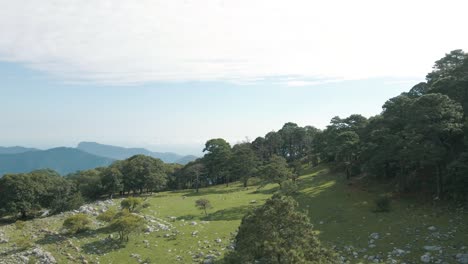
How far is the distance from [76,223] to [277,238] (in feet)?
94.7

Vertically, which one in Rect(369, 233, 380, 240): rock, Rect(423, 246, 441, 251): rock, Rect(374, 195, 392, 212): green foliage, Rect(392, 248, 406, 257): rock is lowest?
Rect(392, 248, 406, 257): rock

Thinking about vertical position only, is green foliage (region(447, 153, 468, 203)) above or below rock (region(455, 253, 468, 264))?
above

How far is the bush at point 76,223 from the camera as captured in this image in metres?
37.8

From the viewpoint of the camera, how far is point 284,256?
54.2 feet

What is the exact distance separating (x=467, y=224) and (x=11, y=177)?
67.7 m

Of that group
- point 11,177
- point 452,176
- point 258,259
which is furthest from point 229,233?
point 11,177

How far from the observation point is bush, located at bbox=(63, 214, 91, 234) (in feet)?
124

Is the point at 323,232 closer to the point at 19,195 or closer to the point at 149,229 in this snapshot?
the point at 149,229

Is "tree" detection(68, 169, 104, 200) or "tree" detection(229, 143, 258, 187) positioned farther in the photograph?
"tree" detection(68, 169, 104, 200)

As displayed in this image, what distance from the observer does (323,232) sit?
30.8 metres

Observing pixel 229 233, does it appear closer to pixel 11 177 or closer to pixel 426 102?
pixel 426 102

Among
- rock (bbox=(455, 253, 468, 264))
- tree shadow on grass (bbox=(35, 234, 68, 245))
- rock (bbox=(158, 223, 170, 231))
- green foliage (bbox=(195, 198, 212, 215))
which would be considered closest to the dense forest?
rock (bbox=(455, 253, 468, 264))

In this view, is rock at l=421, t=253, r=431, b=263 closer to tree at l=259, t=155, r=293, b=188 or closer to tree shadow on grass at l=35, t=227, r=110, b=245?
tree at l=259, t=155, r=293, b=188

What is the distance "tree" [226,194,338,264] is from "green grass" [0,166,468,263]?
8.84 metres
